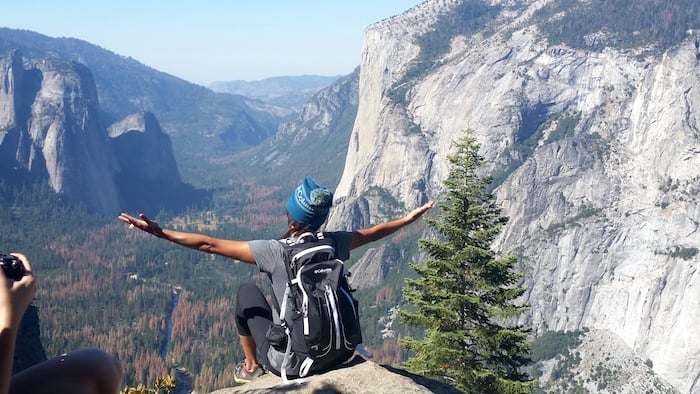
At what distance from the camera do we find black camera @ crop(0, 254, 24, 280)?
16.6ft

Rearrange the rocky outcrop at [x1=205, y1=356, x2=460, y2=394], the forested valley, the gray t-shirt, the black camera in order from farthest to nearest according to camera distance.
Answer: the forested valley → the rocky outcrop at [x1=205, y1=356, x2=460, y2=394] → the gray t-shirt → the black camera

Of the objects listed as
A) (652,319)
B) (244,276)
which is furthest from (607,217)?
(244,276)

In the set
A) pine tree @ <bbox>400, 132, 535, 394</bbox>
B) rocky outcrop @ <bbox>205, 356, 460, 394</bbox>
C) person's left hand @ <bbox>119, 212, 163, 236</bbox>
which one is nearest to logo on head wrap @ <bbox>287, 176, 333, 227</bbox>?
person's left hand @ <bbox>119, 212, 163, 236</bbox>

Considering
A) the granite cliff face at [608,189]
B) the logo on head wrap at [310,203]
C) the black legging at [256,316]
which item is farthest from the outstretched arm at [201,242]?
the granite cliff face at [608,189]

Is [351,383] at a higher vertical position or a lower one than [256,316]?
lower

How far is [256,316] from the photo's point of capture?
940 centimetres

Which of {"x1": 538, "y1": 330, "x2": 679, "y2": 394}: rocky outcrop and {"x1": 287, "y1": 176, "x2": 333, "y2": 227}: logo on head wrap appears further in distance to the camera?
{"x1": 538, "y1": 330, "x2": 679, "y2": 394}: rocky outcrop

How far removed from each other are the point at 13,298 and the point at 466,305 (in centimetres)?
1807

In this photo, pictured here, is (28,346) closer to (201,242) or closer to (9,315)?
(201,242)

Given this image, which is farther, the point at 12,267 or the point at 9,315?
the point at 12,267

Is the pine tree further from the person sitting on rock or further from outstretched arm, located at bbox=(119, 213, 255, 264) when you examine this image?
outstretched arm, located at bbox=(119, 213, 255, 264)

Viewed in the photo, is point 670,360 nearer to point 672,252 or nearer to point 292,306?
point 672,252

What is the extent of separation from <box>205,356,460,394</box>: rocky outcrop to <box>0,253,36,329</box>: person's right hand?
546 centimetres

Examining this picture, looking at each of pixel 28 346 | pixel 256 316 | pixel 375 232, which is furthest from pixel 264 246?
pixel 28 346
